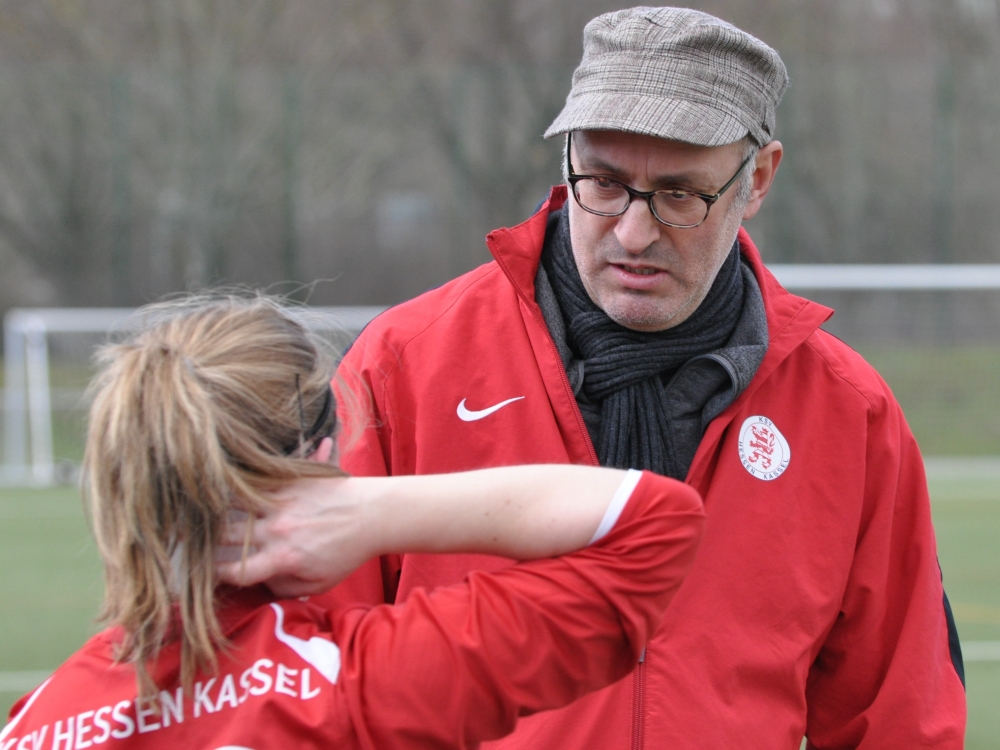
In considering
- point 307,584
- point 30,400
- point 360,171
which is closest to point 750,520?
point 307,584

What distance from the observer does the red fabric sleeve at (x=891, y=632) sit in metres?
2.21

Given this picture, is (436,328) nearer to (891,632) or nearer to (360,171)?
(891,632)

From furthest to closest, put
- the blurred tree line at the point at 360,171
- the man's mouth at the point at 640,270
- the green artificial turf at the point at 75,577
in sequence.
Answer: the blurred tree line at the point at 360,171 → the green artificial turf at the point at 75,577 → the man's mouth at the point at 640,270

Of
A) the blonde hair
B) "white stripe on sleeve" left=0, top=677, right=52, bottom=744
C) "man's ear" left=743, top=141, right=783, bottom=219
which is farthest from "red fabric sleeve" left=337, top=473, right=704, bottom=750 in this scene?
"man's ear" left=743, top=141, right=783, bottom=219

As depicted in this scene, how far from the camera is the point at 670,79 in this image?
2.15 meters

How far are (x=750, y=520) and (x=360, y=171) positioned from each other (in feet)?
55.9

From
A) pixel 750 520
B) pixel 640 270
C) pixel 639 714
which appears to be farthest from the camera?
pixel 640 270

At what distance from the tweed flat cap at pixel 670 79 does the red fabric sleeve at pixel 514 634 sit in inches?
30.3

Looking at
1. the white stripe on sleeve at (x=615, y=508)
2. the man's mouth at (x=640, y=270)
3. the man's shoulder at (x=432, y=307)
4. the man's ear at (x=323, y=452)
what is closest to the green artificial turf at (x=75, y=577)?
the man's shoulder at (x=432, y=307)

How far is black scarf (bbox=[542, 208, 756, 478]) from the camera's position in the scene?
7.10 ft

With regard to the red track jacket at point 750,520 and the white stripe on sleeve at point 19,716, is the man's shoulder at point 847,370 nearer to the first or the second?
the red track jacket at point 750,520

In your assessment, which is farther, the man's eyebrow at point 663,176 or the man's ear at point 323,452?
the man's eyebrow at point 663,176

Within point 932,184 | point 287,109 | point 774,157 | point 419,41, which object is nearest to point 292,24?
point 419,41

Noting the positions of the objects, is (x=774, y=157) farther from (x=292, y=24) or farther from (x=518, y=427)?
(x=292, y=24)
